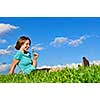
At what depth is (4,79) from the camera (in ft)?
6.26

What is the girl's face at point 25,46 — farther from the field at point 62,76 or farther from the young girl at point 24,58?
the field at point 62,76

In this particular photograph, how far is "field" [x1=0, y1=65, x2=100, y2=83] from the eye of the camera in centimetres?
190

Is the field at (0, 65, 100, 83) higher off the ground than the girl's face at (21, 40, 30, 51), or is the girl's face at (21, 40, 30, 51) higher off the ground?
the girl's face at (21, 40, 30, 51)

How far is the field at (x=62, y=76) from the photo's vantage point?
1.90 meters

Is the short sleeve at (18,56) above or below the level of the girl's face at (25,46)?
below

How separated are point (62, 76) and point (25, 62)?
22 cm

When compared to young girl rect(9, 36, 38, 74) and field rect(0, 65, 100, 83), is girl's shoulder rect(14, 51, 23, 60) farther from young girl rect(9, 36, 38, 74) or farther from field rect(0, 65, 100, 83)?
field rect(0, 65, 100, 83)

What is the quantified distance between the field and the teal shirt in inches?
1.1

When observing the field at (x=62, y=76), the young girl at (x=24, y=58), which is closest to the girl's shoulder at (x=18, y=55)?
the young girl at (x=24, y=58)

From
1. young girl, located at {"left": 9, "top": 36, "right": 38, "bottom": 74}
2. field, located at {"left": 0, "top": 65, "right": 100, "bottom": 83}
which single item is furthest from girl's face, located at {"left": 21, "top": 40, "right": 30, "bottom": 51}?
field, located at {"left": 0, "top": 65, "right": 100, "bottom": 83}

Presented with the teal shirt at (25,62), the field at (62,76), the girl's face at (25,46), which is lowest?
the field at (62,76)
